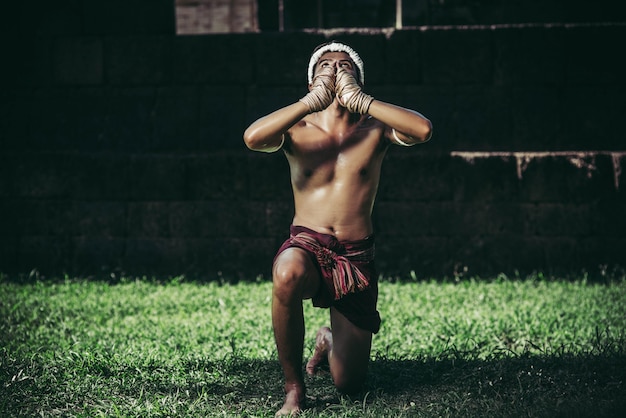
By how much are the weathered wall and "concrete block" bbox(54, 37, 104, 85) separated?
0.6 inches

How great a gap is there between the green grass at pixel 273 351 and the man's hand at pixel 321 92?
1.65 m

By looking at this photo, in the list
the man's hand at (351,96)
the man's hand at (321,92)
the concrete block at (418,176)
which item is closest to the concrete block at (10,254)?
the concrete block at (418,176)

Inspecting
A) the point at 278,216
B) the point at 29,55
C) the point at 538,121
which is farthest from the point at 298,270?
the point at 29,55

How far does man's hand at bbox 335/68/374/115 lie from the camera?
13.1 ft

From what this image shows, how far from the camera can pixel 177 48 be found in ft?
25.7

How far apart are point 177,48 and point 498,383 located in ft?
17.3

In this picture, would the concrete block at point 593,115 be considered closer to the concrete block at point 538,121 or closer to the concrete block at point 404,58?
the concrete block at point 538,121

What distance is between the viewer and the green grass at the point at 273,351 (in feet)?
12.9

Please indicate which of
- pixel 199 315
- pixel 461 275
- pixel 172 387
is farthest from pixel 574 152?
pixel 172 387

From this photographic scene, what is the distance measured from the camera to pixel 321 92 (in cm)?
398

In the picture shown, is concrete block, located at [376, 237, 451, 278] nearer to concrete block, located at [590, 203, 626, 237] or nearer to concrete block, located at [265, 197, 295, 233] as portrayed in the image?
concrete block, located at [265, 197, 295, 233]

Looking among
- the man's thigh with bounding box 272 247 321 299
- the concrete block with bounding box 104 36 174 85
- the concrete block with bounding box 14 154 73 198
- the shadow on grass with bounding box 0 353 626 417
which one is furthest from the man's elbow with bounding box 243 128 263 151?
the concrete block with bounding box 14 154 73 198

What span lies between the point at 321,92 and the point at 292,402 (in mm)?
1684

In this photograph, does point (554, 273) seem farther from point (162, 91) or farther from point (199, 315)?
point (162, 91)
